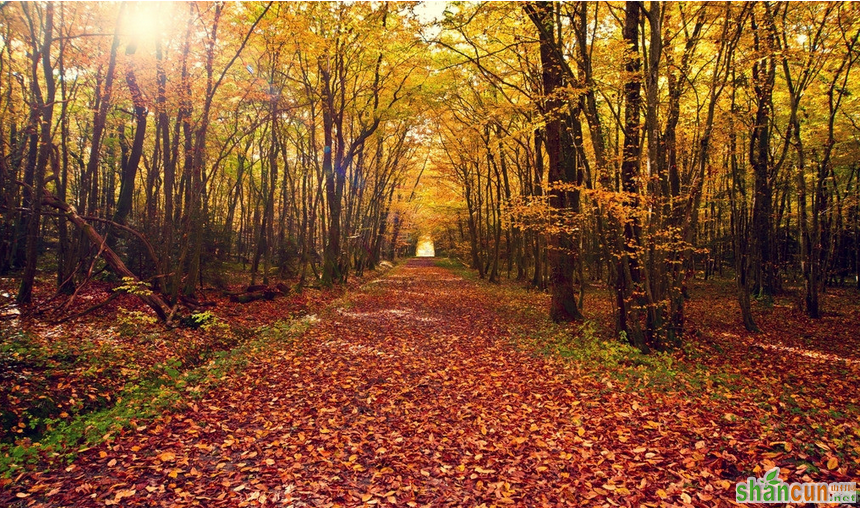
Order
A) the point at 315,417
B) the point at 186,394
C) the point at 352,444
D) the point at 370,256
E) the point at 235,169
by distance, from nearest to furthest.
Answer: the point at 352,444
the point at 315,417
the point at 186,394
the point at 235,169
the point at 370,256

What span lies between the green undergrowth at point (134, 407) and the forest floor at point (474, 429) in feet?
0.23

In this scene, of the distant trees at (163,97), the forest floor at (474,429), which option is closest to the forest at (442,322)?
the forest floor at (474,429)

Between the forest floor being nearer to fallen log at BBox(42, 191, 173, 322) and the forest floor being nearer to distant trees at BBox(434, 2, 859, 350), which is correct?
distant trees at BBox(434, 2, 859, 350)

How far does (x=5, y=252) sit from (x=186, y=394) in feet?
51.4

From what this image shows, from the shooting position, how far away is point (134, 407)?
214 inches

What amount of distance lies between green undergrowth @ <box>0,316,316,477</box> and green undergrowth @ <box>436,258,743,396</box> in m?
6.02

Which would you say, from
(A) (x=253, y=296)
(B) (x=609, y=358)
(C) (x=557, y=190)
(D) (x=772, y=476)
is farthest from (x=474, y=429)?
(A) (x=253, y=296)

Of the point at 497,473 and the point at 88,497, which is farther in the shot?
the point at 497,473

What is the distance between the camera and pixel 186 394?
607 centimetres

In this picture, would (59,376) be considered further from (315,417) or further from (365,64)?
(365,64)

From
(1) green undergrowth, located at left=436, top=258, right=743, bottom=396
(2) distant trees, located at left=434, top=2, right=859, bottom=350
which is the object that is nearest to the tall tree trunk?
(2) distant trees, located at left=434, top=2, right=859, bottom=350

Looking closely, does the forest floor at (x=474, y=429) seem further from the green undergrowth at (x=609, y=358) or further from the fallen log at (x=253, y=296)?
the fallen log at (x=253, y=296)

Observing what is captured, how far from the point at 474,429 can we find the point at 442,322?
722 cm

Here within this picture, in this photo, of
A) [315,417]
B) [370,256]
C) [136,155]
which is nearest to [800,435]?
[315,417]
